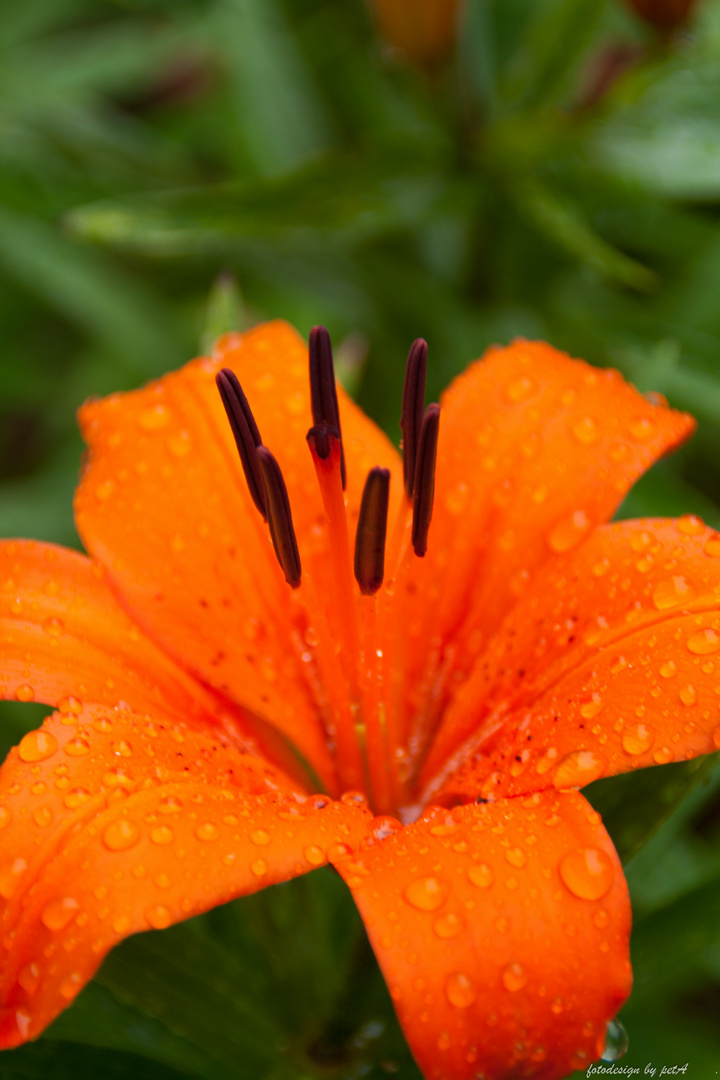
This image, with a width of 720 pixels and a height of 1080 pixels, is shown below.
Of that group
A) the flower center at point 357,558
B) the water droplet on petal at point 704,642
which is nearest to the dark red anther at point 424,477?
the flower center at point 357,558

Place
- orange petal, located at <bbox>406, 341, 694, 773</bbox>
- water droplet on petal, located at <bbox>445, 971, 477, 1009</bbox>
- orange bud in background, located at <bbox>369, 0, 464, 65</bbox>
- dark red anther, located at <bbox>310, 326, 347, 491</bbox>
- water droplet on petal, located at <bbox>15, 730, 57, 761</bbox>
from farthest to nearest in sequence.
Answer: orange bud in background, located at <bbox>369, 0, 464, 65</bbox>, orange petal, located at <bbox>406, 341, 694, 773</bbox>, dark red anther, located at <bbox>310, 326, 347, 491</bbox>, water droplet on petal, located at <bbox>15, 730, 57, 761</bbox>, water droplet on petal, located at <bbox>445, 971, 477, 1009</bbox>

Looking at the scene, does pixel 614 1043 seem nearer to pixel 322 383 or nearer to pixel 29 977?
pixel 29 977

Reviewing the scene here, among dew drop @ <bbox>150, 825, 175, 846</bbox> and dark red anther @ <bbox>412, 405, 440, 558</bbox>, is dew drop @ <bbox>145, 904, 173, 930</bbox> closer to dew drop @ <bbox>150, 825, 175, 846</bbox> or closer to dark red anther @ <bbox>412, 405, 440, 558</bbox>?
dew drop @ <bbox>150, 825, 175, 846</bbox>

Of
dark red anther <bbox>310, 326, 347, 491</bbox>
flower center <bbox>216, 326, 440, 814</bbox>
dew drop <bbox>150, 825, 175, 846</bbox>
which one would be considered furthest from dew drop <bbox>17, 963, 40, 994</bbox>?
dark red anther <bbox>310, 326, 347, 491</bbox>

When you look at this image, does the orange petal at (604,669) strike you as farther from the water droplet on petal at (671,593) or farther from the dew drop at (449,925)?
the dew drop at (449,925)

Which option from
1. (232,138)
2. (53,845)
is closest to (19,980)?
(53,845)

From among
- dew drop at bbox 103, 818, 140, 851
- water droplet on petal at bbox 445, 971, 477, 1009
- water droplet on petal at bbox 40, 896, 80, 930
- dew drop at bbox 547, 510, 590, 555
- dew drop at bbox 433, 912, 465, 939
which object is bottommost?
water droplet on petal at bbox 40, 896, 80, 930
